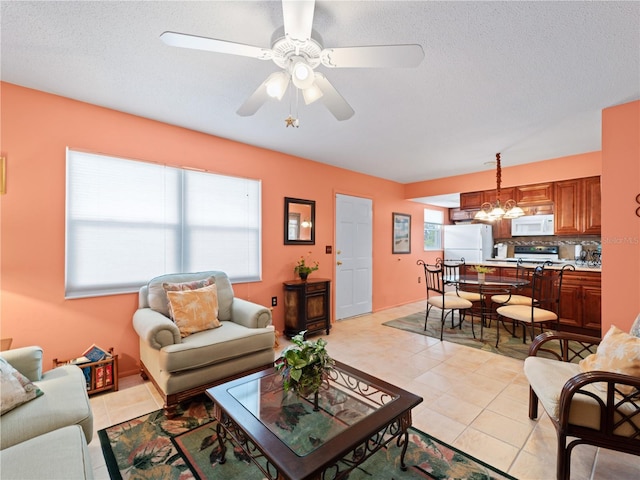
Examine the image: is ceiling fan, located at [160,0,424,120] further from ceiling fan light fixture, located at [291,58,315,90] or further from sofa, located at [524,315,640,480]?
sofa, located at [524,315,640,480]

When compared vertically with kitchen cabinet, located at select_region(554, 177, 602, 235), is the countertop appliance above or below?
below

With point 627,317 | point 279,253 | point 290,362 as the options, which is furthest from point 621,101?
point 279,253

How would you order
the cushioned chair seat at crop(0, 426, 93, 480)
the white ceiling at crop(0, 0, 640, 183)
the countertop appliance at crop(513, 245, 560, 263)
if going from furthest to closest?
the countertop appliance at crop(513, 245, 560, 263) < the white ceiling at crop(0, 0, 640, 183) < the cushioned chair seat at crop(0, 426, 93, 480)

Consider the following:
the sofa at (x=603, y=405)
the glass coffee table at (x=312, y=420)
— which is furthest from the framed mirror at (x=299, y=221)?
the sofa at (x=603, y=405)

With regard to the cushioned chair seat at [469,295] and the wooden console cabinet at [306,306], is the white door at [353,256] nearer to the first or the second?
the wooden console cabinet at [306,306]

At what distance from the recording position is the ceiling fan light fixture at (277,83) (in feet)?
5.06

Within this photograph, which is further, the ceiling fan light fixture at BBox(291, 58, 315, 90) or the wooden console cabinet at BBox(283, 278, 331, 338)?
the wooden console cabinet at BBox(283, 278, 331, 338)

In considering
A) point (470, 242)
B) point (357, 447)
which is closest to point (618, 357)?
point (357, 447)

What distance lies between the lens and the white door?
4.64m

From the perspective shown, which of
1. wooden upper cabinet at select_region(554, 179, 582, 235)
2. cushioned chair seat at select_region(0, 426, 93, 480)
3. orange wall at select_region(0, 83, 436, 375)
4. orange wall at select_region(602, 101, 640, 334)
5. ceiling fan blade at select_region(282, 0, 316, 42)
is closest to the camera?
cushioned chair seat at select_region(0, 426, 93, 480)

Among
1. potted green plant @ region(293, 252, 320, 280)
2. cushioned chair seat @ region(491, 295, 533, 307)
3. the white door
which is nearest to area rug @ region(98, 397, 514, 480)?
potted green plant @ region(293, 252, 320, 280)

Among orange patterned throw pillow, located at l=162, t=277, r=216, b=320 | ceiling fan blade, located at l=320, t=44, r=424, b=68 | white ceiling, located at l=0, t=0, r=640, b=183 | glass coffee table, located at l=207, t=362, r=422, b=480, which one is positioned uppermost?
white ceiling, located at l=0, t=0, r=640, b=183

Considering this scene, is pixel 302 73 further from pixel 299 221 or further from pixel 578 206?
pixel 578 206

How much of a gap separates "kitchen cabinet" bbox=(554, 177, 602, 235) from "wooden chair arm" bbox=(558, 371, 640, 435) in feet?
11.8
